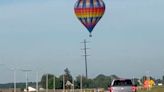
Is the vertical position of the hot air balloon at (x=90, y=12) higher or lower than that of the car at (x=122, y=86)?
higher

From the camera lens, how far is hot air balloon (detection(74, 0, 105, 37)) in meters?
66.2

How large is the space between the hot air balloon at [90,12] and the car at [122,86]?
73.1 ft

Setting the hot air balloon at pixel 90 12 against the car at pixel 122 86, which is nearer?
the car at pixel 122 86

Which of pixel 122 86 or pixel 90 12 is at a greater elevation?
pixel 90 12

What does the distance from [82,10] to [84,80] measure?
3214 inches

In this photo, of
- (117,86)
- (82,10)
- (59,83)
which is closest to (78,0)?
(82,10)

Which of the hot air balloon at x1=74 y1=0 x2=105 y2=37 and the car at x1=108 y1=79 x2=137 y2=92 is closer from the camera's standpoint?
the car at x1=108 y1=79 x2=137 y2=92

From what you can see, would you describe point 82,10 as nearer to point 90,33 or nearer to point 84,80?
point 90,33

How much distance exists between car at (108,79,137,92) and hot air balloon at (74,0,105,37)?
22.3 metres

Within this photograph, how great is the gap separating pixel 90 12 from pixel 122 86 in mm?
24249

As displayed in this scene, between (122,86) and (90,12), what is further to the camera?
(90,12)

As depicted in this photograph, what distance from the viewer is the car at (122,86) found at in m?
43.0

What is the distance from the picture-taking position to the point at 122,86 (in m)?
43.3

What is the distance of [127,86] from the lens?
4331 cm
